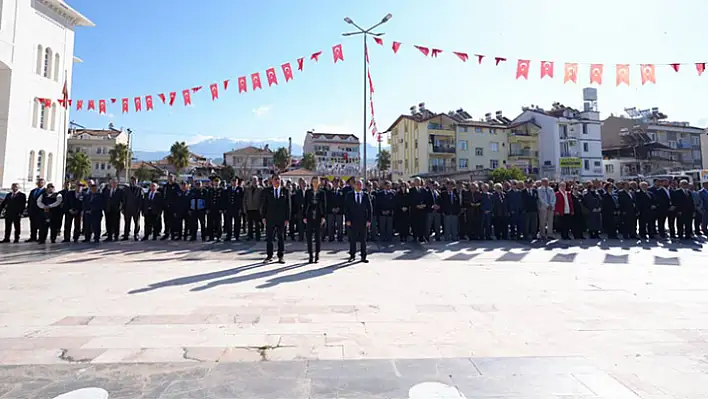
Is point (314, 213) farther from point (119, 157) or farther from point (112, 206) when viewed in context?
point (119, 157)

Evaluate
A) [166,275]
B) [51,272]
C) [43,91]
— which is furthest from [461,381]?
[43,91]

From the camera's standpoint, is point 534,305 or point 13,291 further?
point 13,291

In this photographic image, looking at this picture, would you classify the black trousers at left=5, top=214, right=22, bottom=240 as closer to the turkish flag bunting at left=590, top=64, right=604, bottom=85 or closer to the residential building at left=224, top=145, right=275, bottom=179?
the turkish flag bunting at left=590, top=64, right=604, bottom=85

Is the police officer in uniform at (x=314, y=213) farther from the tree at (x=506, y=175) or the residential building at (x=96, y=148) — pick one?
the residential building at (x=96, y=148)

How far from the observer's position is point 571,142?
2164 inches

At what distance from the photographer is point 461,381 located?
318 centimetres

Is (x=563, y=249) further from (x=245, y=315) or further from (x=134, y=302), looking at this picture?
(x=134, y=302)

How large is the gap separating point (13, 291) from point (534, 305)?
7.57 m

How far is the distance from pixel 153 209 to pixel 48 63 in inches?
1167

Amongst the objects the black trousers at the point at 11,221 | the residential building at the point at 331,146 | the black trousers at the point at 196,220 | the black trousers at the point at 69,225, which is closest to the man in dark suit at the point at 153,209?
the black trousers at the point at 196,220

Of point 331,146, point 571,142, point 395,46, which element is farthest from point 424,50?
point 331,146

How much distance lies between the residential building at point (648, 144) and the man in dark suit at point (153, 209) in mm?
60184

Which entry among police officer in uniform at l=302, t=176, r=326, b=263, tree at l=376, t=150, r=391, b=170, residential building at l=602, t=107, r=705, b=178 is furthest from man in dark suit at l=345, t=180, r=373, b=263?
tree at l=376, t=150, r=391, b=170

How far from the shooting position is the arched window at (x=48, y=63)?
3247 centimetres
